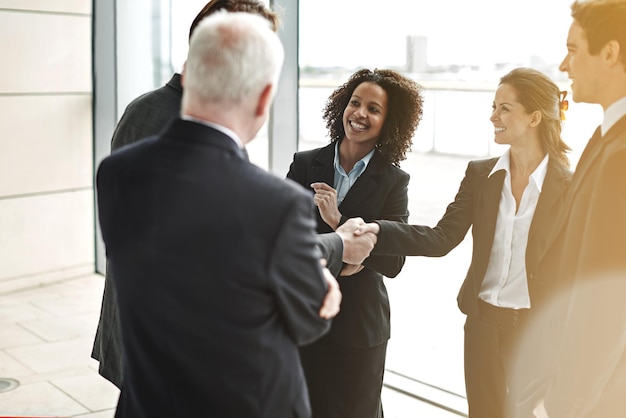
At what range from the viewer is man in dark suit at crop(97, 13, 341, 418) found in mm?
1836

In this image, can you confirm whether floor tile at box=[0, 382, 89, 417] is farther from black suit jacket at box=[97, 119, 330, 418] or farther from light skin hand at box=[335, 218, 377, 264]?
black suit jacket at box=[97, 119, 330, 418]

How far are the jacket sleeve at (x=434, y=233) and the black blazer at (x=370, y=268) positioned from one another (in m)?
0.11

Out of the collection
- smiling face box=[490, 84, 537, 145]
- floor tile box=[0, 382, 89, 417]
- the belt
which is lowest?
floor tile box=[0, 382, 89, 417]

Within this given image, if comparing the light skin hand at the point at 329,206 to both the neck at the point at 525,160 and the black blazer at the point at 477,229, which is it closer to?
the black blazer at the point at 477,229

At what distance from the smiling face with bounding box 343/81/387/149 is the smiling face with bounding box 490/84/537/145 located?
56cm

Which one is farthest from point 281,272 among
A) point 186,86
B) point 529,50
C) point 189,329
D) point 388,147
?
point 529,50

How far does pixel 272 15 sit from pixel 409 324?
3001mm

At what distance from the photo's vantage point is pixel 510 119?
9.92ft

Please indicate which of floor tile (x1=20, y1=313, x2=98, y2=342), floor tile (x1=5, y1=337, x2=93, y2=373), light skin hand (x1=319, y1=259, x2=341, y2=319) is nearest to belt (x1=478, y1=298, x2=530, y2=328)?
light skin hand (x1=319, y1=259, x2=341, y2=319)

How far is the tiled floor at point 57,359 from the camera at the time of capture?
4555 mm

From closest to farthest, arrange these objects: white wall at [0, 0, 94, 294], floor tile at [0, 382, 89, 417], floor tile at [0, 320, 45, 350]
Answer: floor tile at [0, 382, 89, 417], floor tile at [0, 320, 45, 350], white wall at [0, 0, 94, 294]

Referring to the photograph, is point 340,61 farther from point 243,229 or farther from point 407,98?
point 243,229

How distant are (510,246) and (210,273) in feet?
5.18

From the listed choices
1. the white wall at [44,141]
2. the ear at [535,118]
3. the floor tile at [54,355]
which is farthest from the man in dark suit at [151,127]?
the white wall at [44,141]
